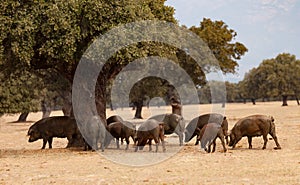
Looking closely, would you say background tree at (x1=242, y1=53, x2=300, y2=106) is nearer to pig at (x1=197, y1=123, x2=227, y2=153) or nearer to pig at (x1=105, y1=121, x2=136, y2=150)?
pig at (x1=105, y1=121, x2=136, y2=150)

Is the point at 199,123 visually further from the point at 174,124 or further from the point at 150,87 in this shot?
the point at 150,87

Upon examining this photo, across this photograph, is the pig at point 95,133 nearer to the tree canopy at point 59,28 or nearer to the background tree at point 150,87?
the tree canopy at point 59,28

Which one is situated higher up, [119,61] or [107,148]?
[119,61]

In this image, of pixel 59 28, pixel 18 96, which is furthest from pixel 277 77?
pixel 59 28

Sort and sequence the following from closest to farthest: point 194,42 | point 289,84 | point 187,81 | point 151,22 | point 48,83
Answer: point 151,22
point 48,83
point 194,42
point 187,81
point 289,84

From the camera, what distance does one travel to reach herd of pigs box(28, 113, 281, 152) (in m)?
17.2

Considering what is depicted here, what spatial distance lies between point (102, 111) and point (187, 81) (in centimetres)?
2393

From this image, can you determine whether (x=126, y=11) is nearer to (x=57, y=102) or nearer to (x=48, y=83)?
(x=48, y=83)

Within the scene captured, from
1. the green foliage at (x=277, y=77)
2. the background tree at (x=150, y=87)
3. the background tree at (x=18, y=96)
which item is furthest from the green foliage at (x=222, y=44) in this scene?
the green foliage at (x=277, y=77)

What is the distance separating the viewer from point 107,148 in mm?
19250

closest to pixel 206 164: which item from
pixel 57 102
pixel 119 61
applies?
pixel 119 61

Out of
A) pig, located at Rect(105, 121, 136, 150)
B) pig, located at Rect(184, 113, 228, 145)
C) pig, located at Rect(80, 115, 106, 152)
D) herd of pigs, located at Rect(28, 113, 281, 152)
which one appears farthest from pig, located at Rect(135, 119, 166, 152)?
pig, located at Rect(184, 113, 228, 145)

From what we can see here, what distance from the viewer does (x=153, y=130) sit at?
17.2 meters

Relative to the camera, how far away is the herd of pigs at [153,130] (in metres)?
17.2
